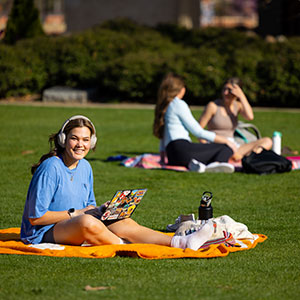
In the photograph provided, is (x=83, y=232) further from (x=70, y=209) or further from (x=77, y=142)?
(x=77, y=142)

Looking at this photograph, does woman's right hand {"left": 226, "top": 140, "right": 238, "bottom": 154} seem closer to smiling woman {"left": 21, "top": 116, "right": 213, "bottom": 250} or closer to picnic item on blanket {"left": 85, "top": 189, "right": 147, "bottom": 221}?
smiling woman {"left": 21, "top": 116, "right": 213, "bottom": 250}

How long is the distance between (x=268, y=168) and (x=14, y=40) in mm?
15043

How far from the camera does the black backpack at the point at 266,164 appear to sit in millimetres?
9359

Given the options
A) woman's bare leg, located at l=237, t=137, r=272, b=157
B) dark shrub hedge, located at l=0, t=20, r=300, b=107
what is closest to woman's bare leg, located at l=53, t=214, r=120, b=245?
woman's bare leg, located at l=237, t=137, r=272, b=157

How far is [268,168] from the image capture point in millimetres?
9375

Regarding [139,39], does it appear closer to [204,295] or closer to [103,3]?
[103,3]

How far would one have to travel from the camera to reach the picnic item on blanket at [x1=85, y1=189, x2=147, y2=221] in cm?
523

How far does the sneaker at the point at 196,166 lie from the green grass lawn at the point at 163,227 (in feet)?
0.50

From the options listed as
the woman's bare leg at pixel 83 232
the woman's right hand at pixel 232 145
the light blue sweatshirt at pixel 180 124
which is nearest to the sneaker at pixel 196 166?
the light blue sweatshirt at pixel 180 124

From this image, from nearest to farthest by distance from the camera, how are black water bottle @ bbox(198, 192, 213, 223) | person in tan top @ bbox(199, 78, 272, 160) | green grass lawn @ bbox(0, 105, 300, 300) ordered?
green grass lawn @ bbox(0, 105, 300, 300) < black water bottle @ bbox(198, 192, 213, 223) < person in tan top @ bbox(199, 78, 272, 160)

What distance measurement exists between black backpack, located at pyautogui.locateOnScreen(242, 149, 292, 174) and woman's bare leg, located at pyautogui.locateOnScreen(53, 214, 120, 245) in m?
4.28

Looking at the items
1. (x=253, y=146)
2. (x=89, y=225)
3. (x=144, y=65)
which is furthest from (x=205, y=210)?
(x=144, y=65)

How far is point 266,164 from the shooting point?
938 centimetres

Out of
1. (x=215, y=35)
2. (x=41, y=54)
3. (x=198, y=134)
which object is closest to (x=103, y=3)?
(x=215, y=35)
